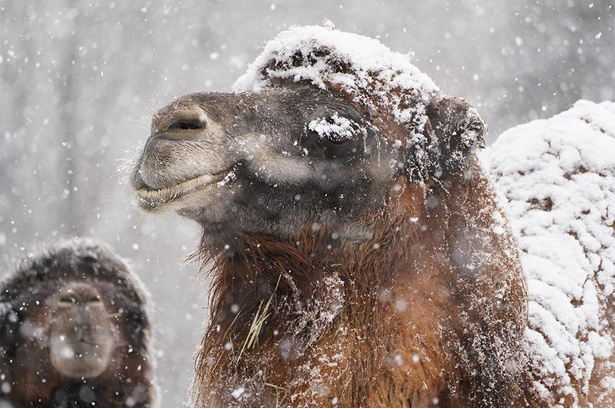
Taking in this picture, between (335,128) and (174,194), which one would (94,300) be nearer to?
(174,194)

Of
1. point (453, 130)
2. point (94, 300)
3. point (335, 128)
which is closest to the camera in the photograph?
point (335, 128)

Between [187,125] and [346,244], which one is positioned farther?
[346,244]

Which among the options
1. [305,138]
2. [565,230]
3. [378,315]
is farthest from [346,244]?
[565,230]

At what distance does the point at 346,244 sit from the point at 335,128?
434 millimetres

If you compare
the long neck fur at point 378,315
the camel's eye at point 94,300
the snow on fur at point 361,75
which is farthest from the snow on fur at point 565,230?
the camel's eye at point 94,300

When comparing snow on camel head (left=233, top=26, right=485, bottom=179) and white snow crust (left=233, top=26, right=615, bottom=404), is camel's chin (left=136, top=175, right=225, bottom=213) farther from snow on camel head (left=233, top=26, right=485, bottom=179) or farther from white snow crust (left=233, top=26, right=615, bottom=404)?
snow on camel head (left=233, top=26, right=485, bottom=179)

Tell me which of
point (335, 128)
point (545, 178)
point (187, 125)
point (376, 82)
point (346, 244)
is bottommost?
point (346, 244)

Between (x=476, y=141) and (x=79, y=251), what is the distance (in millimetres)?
2439

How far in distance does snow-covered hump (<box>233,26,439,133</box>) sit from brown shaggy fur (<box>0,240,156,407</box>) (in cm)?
174

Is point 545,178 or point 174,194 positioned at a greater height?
point 545,178

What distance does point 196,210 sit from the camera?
2.87 metres

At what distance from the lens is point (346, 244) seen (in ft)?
9.89

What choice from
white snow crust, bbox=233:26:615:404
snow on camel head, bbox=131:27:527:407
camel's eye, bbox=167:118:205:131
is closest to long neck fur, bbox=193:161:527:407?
snow on camel head, bbox=131:27:527:407

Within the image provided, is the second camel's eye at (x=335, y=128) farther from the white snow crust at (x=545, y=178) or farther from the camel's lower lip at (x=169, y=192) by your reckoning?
the camel's lower lip at (x=169, y=192)
